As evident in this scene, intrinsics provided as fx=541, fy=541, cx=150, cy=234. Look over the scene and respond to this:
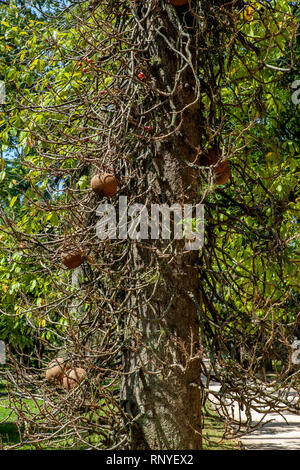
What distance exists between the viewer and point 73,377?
299cm

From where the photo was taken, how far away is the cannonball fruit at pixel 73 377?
2.95m

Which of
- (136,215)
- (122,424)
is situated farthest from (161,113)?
(122,424)

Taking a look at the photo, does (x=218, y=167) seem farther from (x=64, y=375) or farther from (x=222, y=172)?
(x=64, y=375)

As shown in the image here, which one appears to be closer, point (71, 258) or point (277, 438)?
point (71, 258)

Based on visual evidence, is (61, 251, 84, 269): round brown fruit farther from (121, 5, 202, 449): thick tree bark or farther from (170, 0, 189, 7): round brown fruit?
(170, 0, 189, 7): round brown fruit

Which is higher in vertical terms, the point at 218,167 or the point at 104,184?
the point at 218,167

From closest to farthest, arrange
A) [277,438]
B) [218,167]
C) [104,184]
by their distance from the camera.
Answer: [104,184] < [218,167] < [277,438]

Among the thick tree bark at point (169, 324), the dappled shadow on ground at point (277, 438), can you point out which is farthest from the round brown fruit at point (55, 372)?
the dappled shadow on ground at point (277, 438)

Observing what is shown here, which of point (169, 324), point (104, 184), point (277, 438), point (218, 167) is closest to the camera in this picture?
point (104, 184)

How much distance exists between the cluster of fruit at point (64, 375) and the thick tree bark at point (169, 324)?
0.86ft

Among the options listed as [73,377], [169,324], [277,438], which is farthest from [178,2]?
[277,438]

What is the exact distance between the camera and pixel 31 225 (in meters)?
5.46

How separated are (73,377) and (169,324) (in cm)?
61
